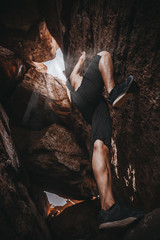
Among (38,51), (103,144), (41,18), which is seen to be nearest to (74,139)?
(103,144)

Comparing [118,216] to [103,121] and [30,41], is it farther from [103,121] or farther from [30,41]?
[30,41]

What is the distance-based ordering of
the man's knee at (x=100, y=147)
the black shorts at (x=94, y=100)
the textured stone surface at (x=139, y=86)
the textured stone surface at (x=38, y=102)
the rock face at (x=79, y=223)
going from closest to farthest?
the textured stone surface at (x=139, y=86) < the man's knee at (x=100, y=147) < the black shorts at (x=94, y=100) < the rock face at (x=79, y=223) < the textured stone surface at (x=38, y=102)

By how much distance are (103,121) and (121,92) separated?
55 cm

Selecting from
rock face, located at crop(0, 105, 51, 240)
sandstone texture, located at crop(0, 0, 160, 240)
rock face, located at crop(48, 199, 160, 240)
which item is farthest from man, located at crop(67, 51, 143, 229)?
rock face, located at crop(48, 199, 160, 240)

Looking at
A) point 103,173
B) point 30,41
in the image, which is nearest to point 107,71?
point 103,173

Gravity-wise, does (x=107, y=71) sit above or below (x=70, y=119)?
above

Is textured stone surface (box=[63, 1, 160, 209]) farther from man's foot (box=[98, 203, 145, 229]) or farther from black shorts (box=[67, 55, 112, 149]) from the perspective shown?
man's foot (box=[98, 203, 145, 229])

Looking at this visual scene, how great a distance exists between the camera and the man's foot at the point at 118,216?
1208 millimetres

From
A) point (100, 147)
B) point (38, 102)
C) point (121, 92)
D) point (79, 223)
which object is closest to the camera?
point (121, 92)

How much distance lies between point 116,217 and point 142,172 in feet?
3.26

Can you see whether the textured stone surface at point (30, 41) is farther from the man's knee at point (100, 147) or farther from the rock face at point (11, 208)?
the man's knee at point (100, 147)

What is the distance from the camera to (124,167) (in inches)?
98.5

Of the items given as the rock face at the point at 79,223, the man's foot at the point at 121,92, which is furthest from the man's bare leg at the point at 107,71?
the rock face at the point at 79,223

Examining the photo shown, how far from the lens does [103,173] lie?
1574 mm
